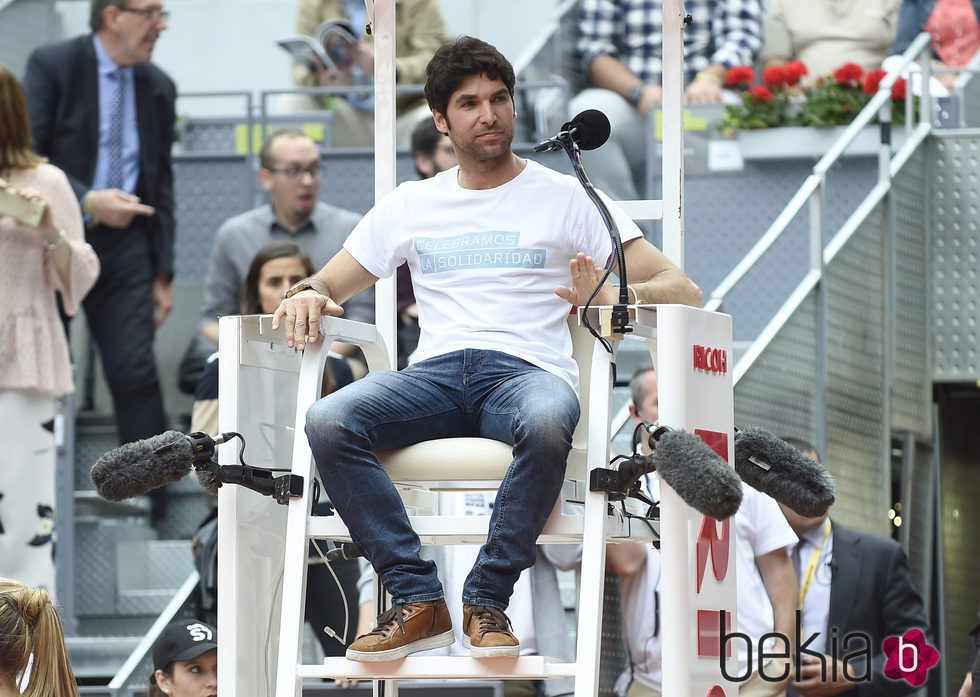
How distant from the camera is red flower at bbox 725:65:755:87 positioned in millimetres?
8875

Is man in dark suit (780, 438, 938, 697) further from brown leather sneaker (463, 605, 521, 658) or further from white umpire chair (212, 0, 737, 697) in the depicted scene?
brown leather sneaker (463, 605, 521, 658)

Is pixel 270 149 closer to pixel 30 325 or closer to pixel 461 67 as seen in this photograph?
pixel 30 325

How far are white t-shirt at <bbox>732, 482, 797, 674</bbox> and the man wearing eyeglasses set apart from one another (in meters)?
2.67

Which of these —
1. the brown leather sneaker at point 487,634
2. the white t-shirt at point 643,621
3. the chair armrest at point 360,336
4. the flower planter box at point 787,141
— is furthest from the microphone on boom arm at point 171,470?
the flower planter box at point 787,141

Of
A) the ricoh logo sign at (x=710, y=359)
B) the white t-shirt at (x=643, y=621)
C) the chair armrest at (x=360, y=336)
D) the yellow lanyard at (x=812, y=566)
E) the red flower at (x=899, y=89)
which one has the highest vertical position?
the red flower at (x=899, y=89)

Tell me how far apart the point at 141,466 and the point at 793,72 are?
5.45 meters

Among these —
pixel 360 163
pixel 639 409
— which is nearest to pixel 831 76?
pixel 360 163

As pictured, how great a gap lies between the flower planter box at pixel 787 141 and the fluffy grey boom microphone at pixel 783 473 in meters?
4.60

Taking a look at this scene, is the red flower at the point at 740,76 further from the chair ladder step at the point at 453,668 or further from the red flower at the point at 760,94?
the chair ladder step at the point at 453,668

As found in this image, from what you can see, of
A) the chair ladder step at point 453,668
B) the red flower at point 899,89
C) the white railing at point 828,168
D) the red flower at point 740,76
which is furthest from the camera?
the red flower at point 740,76

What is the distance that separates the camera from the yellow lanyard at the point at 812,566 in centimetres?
581

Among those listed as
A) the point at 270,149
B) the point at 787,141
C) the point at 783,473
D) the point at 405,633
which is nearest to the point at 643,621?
the point at 783,473

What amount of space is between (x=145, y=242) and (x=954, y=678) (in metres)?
4.99

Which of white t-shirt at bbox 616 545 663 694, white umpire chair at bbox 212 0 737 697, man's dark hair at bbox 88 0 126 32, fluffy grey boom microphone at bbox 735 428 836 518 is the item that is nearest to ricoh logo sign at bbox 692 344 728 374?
white umpire chair at bbox 212 0 737 697
